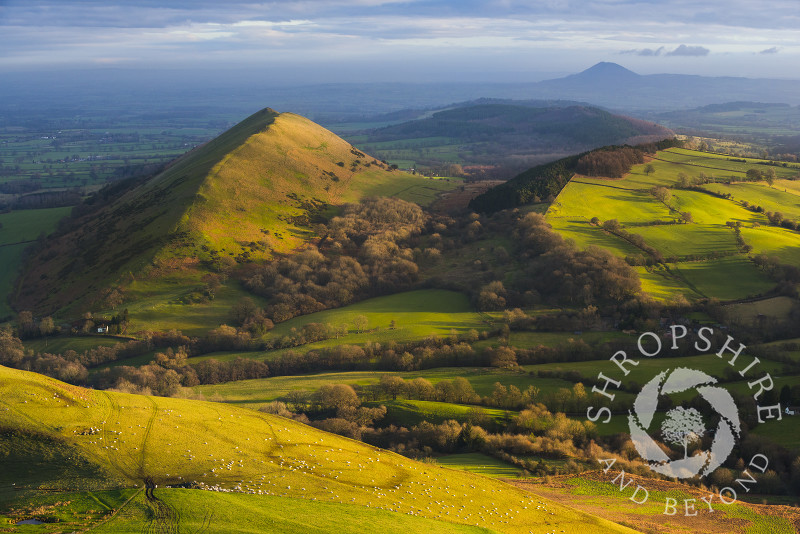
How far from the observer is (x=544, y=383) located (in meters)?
64.6

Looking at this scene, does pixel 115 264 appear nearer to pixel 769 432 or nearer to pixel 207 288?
pixel 207 288

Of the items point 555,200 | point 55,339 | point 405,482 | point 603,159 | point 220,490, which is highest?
point 603,159

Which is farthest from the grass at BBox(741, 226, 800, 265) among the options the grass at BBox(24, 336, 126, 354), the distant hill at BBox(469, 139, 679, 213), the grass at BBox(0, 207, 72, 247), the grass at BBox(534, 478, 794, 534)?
the grass at BBox(0, 207, 72, 247)

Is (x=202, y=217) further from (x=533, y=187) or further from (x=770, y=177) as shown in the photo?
(x=770, y=177)

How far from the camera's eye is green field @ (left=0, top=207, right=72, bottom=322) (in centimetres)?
11044

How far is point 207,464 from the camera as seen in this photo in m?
34.0

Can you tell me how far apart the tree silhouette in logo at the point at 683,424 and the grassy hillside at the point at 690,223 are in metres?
23.7

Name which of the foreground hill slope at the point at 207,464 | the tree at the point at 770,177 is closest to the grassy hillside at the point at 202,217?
the foreground hill slope at the point at 207,464

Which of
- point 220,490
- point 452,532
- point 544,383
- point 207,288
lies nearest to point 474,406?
point 544,383

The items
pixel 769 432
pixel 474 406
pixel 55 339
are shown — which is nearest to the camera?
pixel 769 432

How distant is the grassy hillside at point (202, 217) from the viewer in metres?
97.4

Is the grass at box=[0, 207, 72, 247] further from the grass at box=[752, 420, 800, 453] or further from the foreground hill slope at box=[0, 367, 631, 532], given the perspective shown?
the grass at box=[752, 420, 800, 453]

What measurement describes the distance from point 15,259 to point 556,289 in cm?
10900

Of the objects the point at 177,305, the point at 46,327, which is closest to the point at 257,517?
the point at 177,305
